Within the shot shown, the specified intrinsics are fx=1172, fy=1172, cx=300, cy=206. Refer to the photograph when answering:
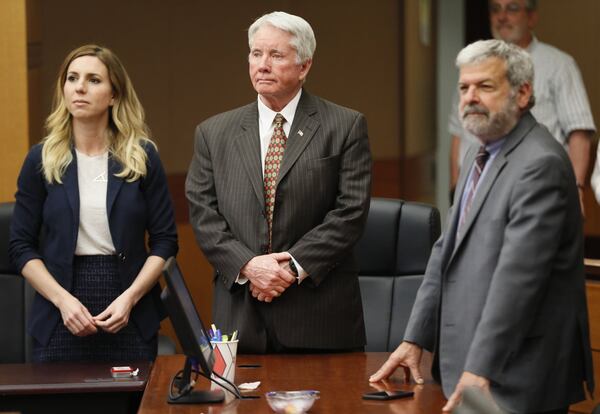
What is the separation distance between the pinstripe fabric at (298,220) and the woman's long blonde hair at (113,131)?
11.0 inches

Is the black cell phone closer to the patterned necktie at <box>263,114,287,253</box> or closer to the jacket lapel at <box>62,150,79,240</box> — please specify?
the patterned necktie at <box>263,114,287,253</box>

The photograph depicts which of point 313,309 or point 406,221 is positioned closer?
point 313,309

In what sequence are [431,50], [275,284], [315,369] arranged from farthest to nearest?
1. [431,50]
2. [275,284]
3. [315,369]

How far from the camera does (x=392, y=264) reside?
4.38 meters

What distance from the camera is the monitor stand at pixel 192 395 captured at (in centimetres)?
311

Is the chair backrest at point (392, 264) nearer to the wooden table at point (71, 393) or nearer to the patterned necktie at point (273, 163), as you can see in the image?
the patterned necktie at point (273, 163)

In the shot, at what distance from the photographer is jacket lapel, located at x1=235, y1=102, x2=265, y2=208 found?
12.7ft

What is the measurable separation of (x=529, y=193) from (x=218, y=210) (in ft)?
4.43

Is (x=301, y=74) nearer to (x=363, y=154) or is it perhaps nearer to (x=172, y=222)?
(x=363, y=154)

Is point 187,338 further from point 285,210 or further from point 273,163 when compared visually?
point 273,163

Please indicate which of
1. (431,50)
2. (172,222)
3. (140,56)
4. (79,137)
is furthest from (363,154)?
(431,50)

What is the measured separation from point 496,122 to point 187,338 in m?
0.98

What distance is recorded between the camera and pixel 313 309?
388 cm

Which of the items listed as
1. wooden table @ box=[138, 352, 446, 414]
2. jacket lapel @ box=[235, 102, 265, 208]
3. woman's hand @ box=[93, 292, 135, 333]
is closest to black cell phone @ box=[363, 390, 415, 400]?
wooden table @ box=[138, 352, 446, 414]
